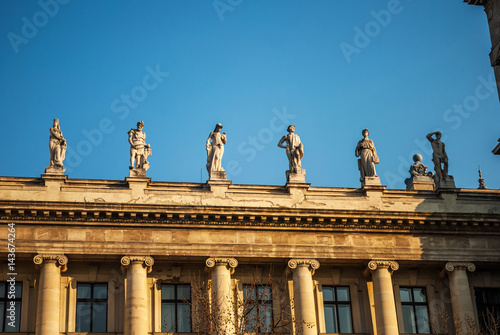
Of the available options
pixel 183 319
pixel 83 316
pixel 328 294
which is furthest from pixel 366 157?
pixel 83 316

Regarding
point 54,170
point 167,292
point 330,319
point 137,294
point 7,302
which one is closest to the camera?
point 137,294

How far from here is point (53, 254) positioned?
39156 millimetres

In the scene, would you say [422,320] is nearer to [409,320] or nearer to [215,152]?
[409,320]

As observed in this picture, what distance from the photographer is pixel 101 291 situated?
131ft

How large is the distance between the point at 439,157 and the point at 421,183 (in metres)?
2.02

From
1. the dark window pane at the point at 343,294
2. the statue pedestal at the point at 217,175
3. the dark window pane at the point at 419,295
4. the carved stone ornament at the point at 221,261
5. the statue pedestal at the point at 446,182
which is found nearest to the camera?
the carved stone ornament at the point at 221,261

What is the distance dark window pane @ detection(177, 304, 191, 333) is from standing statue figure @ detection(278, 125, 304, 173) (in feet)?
25.5

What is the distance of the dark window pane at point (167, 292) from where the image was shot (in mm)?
40344

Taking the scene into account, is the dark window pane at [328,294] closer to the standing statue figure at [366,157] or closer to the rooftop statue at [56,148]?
the standing statue figure at [366,157]

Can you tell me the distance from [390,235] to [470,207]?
4.28 m

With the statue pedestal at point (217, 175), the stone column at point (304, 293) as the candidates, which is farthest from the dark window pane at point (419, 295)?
the statue pedestal at point (217, 175)

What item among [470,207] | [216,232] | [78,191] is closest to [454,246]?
[470,207]

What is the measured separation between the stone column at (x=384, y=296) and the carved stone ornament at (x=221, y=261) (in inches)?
226

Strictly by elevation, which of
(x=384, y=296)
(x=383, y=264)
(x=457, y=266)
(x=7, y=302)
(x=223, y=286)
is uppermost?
(x=383, y=264)
